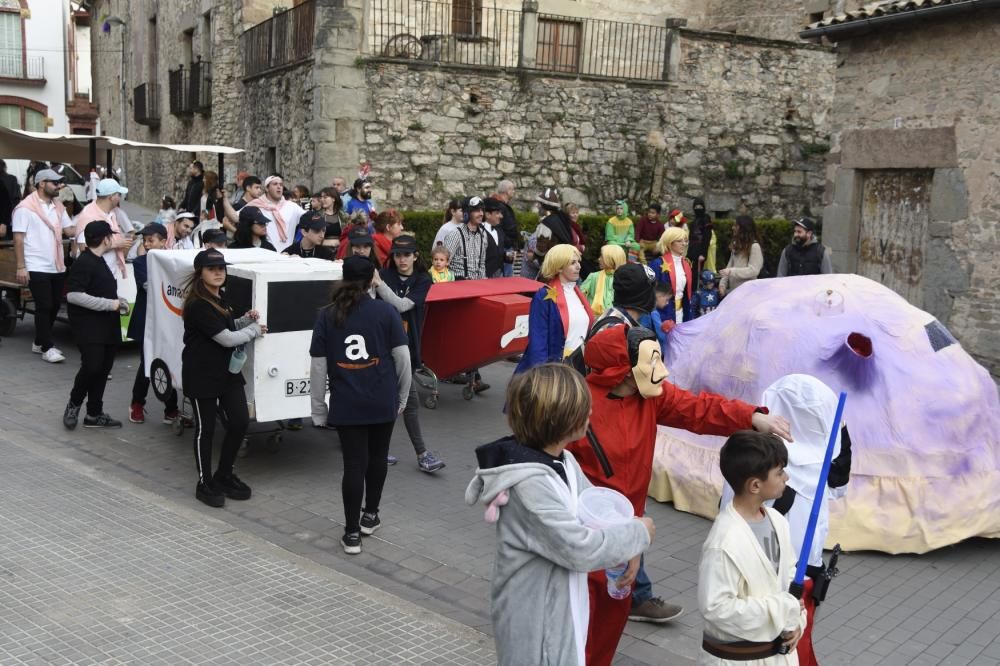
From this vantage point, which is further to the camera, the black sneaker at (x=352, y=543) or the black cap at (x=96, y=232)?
the black cap at (x=96, y=232)

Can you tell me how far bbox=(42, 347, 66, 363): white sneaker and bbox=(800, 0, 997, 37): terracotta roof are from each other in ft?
32.6

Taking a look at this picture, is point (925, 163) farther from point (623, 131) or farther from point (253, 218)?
point (253, 218)

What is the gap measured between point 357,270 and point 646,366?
224cm

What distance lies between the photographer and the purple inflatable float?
6160 mm

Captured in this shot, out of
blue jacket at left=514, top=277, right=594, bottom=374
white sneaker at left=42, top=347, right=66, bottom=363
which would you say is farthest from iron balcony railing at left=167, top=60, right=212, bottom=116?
blue jacket at left=514, top=277, right=594, bottom=374

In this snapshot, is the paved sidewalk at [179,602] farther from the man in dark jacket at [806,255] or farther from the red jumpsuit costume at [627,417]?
the man in dark jacket at [806,255]

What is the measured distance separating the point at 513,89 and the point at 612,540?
15287 millimetres

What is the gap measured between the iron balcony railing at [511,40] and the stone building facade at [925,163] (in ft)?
20.5

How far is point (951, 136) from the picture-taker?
11.8 meters

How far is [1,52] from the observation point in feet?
153

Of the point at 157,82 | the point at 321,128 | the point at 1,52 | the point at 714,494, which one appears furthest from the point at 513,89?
the point at 1,52

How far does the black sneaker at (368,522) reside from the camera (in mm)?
6309

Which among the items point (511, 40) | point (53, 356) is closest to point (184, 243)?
point (53, 356)

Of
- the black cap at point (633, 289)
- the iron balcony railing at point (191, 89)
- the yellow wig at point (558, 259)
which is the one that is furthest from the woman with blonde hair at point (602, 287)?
the iron balcony railing at point (191, 89)
